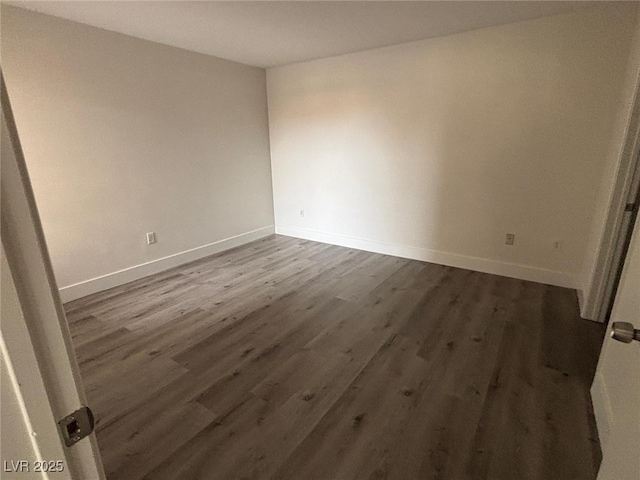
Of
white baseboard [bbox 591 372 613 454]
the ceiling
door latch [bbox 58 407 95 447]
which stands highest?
the ceiling

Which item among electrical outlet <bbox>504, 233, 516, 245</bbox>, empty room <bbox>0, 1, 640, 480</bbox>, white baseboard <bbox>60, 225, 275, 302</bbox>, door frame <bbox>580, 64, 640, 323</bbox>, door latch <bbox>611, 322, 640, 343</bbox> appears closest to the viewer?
door latch <bbox>611, 322, 640, 343</bbox>

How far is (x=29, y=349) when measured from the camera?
43 cm

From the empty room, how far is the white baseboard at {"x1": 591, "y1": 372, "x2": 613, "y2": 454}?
3 centimetres

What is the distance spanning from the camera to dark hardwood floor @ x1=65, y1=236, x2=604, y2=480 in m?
1.45

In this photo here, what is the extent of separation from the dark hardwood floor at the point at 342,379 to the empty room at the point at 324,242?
0.01 m

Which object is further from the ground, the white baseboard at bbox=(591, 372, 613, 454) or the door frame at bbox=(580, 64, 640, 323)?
the door frame at bbox=(580, 64, 640, 323)

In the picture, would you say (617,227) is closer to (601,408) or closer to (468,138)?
(601,408)

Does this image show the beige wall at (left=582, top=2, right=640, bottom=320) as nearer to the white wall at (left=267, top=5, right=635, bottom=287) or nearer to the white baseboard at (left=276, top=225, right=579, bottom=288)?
the white wall at (left=267, top=5, right=635, bottom=287)

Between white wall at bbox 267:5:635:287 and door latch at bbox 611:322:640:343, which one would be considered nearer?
door latch at bbox 611:322:640:343

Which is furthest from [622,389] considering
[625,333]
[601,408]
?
[625,333]

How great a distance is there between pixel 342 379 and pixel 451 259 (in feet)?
7.33

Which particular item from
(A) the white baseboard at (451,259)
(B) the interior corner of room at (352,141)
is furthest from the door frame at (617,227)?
(A) the white baseboard at (451,259)

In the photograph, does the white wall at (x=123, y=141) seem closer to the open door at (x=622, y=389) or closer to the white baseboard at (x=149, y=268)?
the white baseboard at (x=149, y=268)

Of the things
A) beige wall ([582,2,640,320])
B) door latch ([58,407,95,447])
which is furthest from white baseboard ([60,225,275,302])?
beige wall ([582,2,640,320])
